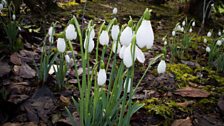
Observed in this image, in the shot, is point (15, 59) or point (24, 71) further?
point (15, 59)

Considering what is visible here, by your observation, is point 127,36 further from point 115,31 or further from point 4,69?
point 4,69

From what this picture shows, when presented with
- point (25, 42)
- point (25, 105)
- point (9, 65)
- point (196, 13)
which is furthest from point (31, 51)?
point (196, 13)

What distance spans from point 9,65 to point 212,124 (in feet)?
5.39

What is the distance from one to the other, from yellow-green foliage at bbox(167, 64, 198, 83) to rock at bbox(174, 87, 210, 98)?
9.0 inches

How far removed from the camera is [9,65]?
8.00ft

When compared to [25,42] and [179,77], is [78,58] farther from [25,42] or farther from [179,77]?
[179,77]

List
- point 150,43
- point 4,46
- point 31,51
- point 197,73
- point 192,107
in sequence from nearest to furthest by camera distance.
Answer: point 150,43 < point 192,107 < point 4,46 < point 31,51 < point 197,73

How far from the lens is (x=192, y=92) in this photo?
8.38ft

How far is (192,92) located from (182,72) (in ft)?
1.71

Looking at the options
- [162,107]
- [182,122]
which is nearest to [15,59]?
[162,107]

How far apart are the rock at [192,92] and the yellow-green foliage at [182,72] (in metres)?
0.23

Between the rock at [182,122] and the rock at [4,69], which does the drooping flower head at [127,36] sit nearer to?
the rock at [182,122]

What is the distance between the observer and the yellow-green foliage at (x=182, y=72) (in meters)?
2.88

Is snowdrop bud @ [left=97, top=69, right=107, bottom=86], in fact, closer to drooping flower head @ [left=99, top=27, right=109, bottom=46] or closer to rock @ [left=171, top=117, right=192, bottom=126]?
drooping flower head @ [left=99, top=27, right=109, bottom=46]
